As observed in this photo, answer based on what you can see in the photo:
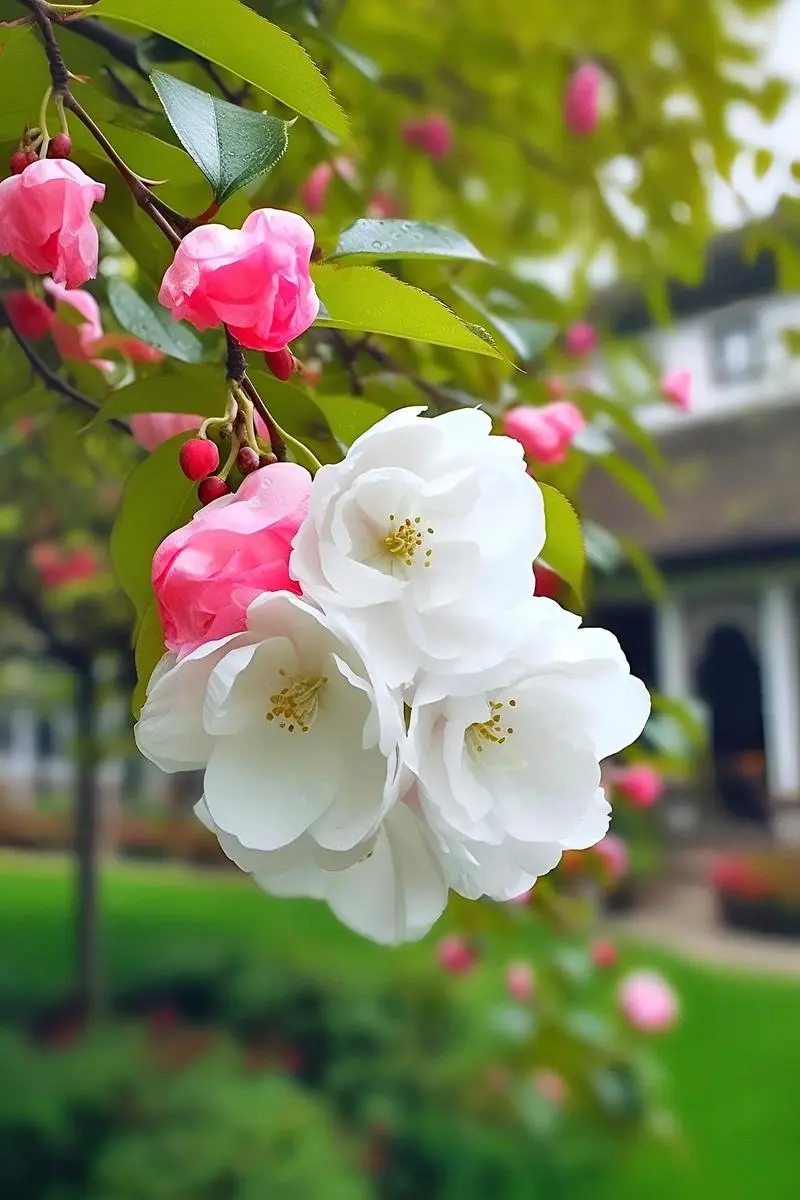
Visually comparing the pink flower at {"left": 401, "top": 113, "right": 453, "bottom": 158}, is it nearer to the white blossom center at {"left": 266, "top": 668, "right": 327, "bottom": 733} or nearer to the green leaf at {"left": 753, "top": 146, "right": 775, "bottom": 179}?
the green leaf at {"left": 753, "top": 146, "right": 775, "bottom": 179}

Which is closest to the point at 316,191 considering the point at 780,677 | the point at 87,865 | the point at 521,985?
the point at 521,985

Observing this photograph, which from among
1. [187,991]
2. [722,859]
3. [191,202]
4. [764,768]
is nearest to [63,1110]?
[187,991]

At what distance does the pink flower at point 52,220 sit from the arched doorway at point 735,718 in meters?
4.12

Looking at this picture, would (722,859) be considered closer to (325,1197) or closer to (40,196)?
(325,1197)

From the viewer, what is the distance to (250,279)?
33 cm

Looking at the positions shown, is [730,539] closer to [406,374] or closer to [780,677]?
[780,677]

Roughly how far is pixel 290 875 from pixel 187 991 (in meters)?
2.89

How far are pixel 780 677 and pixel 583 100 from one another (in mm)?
3617

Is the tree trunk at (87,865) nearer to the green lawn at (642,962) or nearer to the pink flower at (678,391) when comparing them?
the green lawn at (642,962)

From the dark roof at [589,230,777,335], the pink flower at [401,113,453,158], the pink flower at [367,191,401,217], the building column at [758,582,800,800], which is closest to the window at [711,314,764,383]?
the dark roof at [589,230,777,335]

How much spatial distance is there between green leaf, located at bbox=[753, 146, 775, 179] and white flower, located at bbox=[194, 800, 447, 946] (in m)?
0.92

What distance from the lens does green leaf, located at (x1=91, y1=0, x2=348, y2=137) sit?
0.35 meters

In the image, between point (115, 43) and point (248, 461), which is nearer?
point (248, 461)

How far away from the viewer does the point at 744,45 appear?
1.21m
